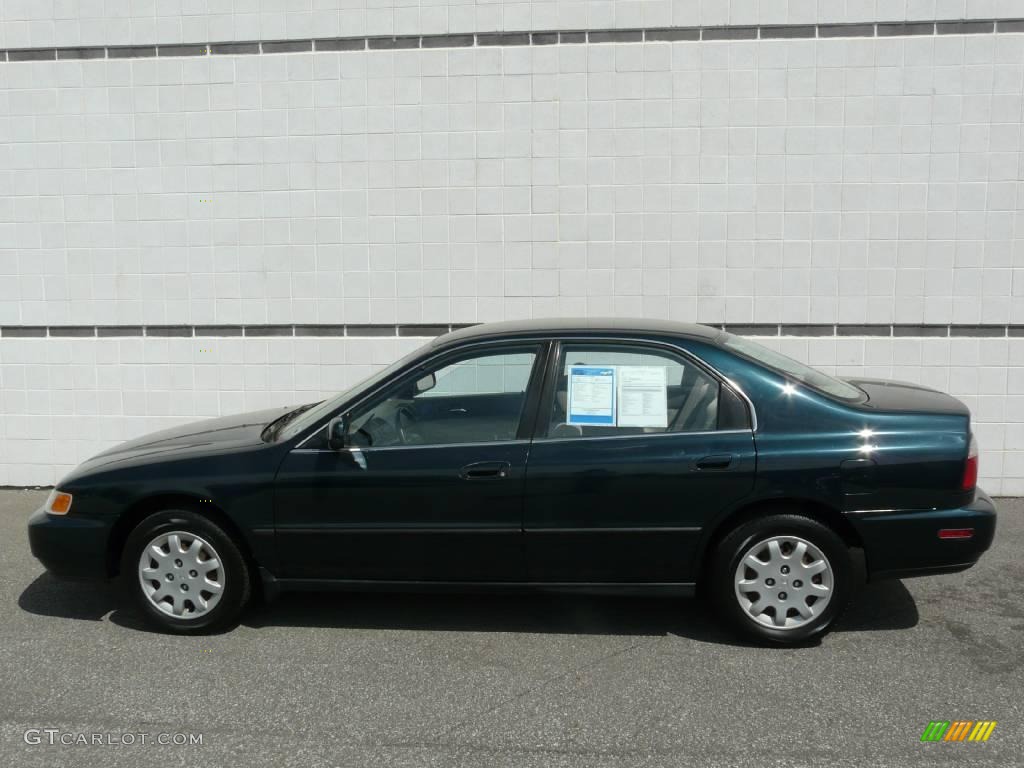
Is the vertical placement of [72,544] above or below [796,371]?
below

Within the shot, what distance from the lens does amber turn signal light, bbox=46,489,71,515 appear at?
15.8 feet

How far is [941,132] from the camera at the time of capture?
276 inches

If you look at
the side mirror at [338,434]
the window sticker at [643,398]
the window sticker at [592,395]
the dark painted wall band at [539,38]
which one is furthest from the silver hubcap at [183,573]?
the dark painted wall band at [539,38]

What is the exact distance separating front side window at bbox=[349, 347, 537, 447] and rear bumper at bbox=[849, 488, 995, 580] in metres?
1.70

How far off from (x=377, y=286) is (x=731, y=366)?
12.2 ft

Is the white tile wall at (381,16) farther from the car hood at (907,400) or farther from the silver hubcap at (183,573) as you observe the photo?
the silver hubcap at (183,573)

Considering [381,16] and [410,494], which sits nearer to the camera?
[410,494]

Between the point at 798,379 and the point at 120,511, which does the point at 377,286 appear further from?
the point at 798,379

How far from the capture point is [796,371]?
4809 mm

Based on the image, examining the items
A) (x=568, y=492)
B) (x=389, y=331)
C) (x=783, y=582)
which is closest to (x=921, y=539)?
(x=783, y=582)

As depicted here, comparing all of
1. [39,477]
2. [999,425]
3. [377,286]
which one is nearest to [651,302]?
[377,286]

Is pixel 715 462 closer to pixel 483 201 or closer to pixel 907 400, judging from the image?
pixel 907 400

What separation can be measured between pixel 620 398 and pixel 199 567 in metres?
2.23

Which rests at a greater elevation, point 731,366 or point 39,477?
point 731,366
